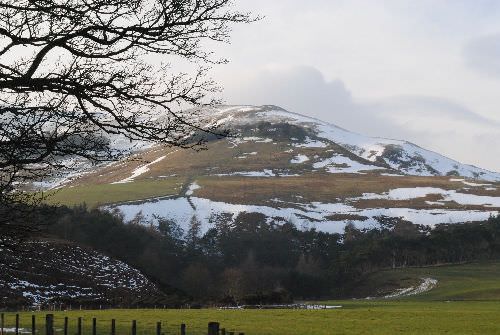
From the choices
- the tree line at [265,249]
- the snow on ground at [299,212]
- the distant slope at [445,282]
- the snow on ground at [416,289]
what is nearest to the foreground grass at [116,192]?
the snow on ground at [299,212]

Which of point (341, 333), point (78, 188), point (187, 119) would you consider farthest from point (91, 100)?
point (78, 188)

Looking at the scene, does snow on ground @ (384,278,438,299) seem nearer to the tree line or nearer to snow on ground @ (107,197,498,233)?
the tree line

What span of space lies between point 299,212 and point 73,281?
296 feet

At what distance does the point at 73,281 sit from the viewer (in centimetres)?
8919

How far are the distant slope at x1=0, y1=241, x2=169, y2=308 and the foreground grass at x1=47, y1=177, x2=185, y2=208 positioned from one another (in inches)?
1999

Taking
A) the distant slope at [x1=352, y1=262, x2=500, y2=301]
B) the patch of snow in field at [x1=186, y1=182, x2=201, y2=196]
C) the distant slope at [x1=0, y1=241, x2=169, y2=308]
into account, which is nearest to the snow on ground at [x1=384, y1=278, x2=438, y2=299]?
the distant slope at [x1=352, y1=262, x2=500, y2=301]

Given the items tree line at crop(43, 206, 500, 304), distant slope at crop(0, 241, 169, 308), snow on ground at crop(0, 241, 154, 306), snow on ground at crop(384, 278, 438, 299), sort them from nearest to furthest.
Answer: distant slope at crop(0, 241, 169, 308)
snow on ground at crop(0, 241, 154, 306)
snow on ground at crop(384, 278, 438, 299)
tree line at crop(43, 206, 500, 304)

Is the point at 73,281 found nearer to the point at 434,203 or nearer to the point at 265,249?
the point at 265,249

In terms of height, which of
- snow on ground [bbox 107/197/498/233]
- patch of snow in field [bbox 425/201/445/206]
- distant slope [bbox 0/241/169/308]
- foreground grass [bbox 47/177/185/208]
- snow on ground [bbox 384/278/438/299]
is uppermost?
foreground grass [bbox 47/177/185/208]

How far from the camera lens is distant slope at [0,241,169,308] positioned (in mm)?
73062

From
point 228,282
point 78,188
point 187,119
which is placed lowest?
point 228,282

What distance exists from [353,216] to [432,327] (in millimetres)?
130848

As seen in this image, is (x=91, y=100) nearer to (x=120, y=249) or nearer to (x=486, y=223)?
(x=120, y=249)

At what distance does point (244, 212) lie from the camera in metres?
166
